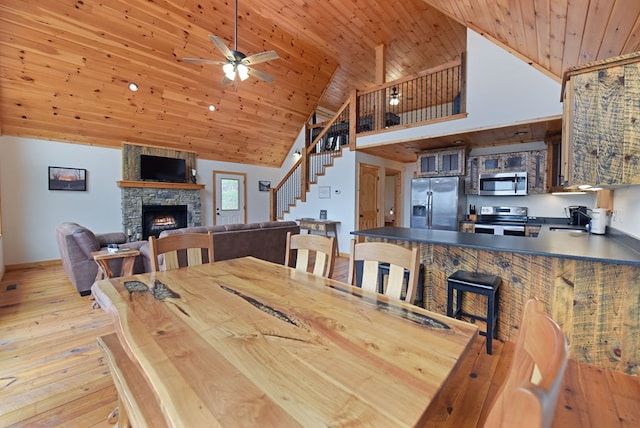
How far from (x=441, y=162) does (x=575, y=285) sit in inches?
140

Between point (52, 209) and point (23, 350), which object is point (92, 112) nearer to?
point (52, 209)

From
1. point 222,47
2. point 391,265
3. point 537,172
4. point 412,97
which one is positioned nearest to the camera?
point 391,265

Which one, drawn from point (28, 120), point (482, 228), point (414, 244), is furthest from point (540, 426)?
point (28, 120)

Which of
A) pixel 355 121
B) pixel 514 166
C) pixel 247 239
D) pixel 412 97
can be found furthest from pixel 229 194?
pixel 514 166

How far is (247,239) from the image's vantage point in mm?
4004

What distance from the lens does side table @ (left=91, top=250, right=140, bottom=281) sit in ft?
10.4

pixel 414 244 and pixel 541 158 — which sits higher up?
pixel 541 158

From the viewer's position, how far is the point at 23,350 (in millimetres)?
2289

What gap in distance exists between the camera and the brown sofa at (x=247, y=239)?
370cm

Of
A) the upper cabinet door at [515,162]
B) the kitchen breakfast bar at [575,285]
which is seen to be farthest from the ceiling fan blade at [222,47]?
the upper cabinet door at [515,162]

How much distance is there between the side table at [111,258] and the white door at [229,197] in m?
4.09

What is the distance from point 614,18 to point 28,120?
7.58 metres

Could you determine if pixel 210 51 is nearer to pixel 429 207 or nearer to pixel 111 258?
pixel 111 258

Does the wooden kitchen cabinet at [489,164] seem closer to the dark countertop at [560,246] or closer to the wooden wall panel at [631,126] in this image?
the dark countertop at [560,246]
